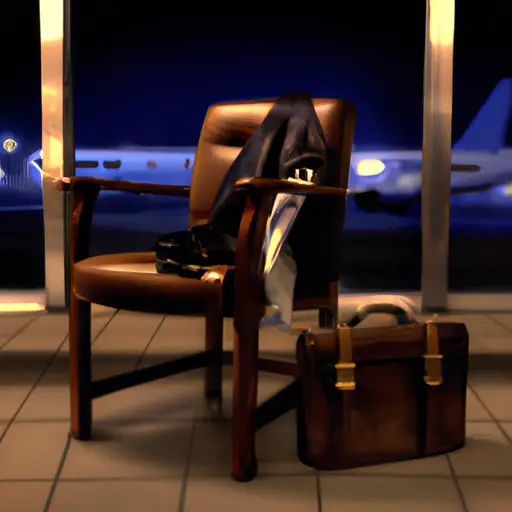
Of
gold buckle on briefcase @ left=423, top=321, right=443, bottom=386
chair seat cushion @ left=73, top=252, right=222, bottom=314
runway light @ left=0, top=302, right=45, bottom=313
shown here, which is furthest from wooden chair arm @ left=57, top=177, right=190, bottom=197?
runway light @ left=0, top=302, right=45, bottom=313

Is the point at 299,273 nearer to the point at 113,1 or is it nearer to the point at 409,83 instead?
the point at 409,83

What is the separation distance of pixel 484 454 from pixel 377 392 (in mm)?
336

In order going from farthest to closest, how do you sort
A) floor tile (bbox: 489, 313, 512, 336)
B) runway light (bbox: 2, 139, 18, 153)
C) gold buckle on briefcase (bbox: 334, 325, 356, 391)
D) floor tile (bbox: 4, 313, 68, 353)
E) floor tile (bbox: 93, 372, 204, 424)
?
runway light (bbox: 2, 139, 18, 153) → floor tile (bbox: 489, 313, 512, 336) → floor tile (bbox: 4, 313, 68, 353) → floor tile (bbox: 93, 372, 204, 424) → gold buckle on briefcase (bbox: 334, 325, 356, 391)

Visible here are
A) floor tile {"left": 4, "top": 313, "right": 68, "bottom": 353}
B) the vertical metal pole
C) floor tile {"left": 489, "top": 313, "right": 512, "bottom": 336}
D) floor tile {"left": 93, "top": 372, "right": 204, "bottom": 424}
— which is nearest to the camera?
floor tile {"left": 93, "top": 372, "right": 204, "bottom": 424}

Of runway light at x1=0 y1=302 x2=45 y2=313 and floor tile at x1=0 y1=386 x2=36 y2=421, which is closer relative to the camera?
floor tile at x1=0 y1=386 x2=36 y2=421

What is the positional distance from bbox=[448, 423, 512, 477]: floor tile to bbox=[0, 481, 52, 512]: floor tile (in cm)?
89

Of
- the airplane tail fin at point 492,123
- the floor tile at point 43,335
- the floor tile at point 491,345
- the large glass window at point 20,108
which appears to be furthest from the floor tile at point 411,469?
the large glass window at point 20,108

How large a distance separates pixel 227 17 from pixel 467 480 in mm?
2933

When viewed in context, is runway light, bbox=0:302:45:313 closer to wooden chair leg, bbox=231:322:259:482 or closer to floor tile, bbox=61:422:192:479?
floor tile, bbox=61:422:192:479

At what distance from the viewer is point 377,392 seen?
1.55m

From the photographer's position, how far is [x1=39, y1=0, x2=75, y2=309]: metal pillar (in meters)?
3.27

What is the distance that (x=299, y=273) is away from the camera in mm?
1694

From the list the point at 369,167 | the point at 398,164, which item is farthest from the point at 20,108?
the point at 398,164

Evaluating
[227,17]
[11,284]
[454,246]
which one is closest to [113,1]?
[227,17]
